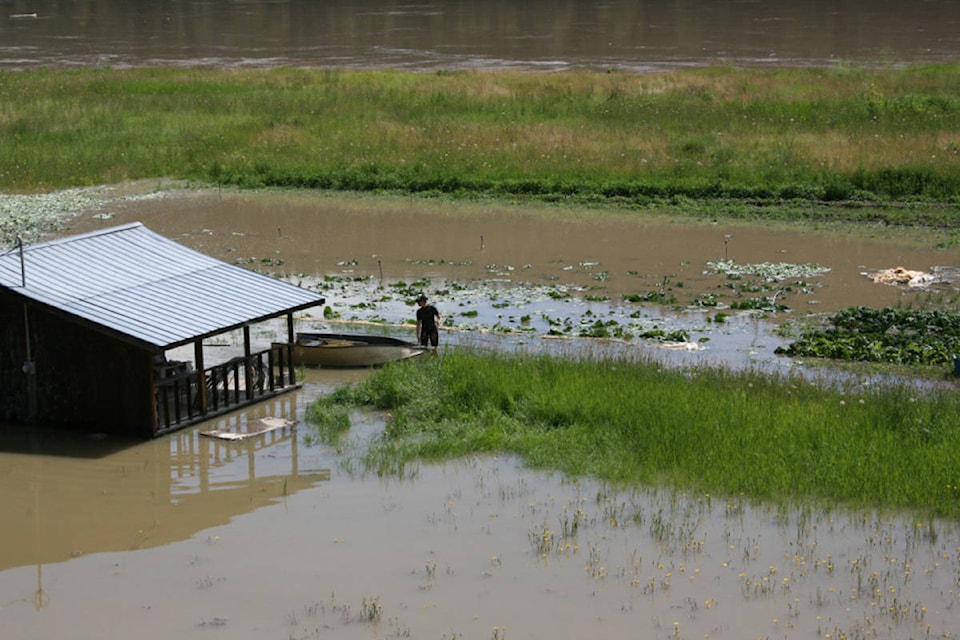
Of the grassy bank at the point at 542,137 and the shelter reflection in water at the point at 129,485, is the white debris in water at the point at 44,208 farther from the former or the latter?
the shelter reflection in water at the point at 129,485

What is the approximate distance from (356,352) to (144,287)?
404cm

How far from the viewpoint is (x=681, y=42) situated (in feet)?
217

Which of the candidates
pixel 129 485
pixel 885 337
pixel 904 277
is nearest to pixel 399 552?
pixel 129 485

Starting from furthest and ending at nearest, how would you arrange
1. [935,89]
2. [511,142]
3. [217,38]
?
[217,38], [935,89], [511,142]

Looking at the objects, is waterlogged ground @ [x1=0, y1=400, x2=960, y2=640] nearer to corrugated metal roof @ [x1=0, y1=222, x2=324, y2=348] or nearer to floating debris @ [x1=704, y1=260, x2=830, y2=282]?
corrugated metal roof @ [x1=0, y1=222, x2=324, y2=348]

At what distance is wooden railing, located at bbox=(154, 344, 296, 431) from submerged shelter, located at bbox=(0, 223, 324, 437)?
0.07ft

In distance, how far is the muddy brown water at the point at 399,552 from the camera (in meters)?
14.1

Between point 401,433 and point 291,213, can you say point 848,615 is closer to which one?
point 401,433

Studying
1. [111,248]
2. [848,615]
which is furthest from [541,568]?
[111,248]

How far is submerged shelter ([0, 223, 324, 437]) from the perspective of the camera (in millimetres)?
19625

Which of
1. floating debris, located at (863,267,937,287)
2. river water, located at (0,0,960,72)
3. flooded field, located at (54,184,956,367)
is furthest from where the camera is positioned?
river water, located at (0,0,960,72)

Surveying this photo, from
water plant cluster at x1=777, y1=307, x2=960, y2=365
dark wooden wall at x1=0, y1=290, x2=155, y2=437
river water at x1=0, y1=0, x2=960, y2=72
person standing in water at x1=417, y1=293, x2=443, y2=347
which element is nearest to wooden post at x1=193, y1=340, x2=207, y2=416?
dark wooden wall at x1=0, y1=290, x2=155, y2=437

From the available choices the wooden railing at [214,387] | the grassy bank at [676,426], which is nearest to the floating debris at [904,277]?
the grassy bank at [676,426]

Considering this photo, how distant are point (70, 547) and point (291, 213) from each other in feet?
68.2
